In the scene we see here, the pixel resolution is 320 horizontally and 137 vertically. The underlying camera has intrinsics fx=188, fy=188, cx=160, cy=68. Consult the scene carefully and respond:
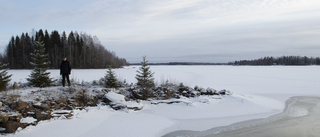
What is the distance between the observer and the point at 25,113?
6.13 metres

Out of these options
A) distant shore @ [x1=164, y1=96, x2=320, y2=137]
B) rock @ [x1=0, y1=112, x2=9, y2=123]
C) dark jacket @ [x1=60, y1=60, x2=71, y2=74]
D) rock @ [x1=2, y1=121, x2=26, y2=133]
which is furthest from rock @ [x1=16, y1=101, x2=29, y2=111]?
distant shore @ [x1=164, y1=96, x2=320, y2=137]

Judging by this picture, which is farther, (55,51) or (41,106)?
(55,51)

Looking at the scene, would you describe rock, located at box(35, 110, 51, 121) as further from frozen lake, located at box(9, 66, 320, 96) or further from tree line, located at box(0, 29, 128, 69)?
tree line, located at box(0, 29, 128, 69)

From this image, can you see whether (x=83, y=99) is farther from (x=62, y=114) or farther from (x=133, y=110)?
(x=133, y=110)

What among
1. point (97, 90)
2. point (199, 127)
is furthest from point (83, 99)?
point (199, 127)

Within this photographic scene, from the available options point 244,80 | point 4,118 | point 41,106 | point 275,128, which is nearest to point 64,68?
point 41,106

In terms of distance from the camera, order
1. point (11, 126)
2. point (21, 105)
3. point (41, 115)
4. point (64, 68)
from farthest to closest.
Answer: point (64, 68) → point (21, 105) → point (41, 115) → point (11, 126)

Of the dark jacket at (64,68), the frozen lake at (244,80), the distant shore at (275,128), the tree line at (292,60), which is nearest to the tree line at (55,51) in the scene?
the frozen lake at (244,80)

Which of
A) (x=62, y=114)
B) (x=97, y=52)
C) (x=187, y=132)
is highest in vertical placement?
(x=97, y=52)

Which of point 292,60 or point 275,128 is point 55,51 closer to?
point 275,128

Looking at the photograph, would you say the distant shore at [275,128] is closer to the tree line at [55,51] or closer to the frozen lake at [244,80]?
the frozen lake at [244,80]

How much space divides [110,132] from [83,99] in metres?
2.75

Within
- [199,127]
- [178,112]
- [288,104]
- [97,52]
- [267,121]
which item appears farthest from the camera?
[97,52]

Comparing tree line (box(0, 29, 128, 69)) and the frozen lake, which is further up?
tree line (box(0, 29, 128, 69))
